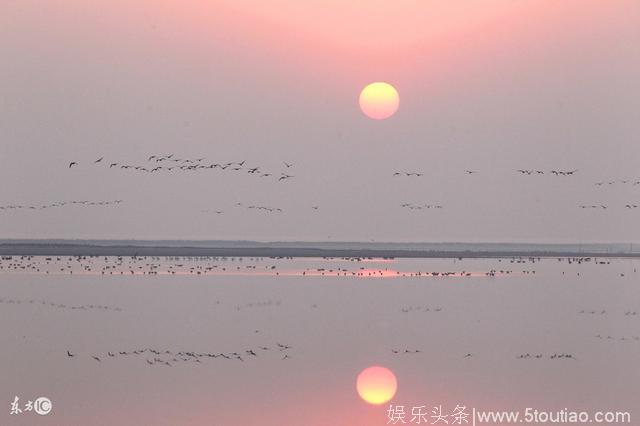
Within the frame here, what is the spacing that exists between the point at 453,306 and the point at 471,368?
4914 millimetres

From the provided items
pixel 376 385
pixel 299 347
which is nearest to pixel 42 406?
pixel 376 385

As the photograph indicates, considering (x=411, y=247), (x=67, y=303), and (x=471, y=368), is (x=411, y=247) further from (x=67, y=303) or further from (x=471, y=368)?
(x=471, y=368)

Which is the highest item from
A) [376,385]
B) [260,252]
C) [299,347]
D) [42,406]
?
[260,252]

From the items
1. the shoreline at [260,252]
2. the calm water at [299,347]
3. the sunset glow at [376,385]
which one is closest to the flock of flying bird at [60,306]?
the calm water at [299,347]

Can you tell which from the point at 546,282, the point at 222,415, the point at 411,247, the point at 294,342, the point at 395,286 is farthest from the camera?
the point at 411,247

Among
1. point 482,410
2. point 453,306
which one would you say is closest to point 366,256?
point 453,306

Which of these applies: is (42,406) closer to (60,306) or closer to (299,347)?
(299,347)

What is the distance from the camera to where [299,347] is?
42.0 ft

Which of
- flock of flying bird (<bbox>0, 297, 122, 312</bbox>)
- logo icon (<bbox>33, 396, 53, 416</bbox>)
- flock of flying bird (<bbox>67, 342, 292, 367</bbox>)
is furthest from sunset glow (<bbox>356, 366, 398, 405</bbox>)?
flock of flying bird (<bbox>0, 297, 122, 312</bbox>)

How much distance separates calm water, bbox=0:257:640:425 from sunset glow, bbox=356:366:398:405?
0.38 feet

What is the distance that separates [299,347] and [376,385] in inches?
90.5

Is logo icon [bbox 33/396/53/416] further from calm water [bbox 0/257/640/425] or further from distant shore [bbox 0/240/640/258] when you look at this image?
distant shore [bbox 0/240/640/258]

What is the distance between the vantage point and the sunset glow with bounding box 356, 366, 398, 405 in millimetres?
10039

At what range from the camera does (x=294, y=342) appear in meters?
13.2
